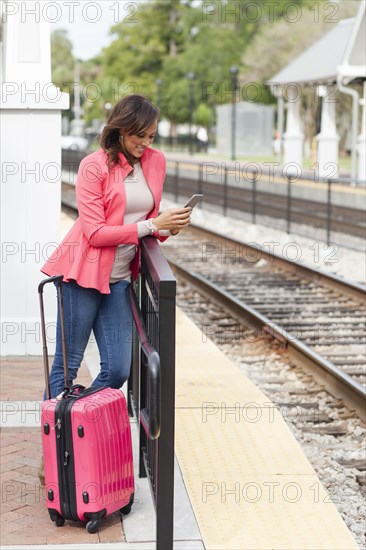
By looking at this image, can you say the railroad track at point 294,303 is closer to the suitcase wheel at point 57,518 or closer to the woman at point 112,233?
the woman at point 112,233

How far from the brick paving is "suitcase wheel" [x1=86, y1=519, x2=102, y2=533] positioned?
0.06 ft

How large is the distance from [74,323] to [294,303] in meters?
6.89

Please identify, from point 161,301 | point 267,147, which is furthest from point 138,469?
point 267,147

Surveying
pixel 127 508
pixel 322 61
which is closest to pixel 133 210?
pixel 127 508

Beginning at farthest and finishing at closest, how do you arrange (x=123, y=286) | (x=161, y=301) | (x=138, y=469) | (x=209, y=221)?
(x=209, y=221) → (x=138, y=469) → (x=123, y=286) → (x=161, y=301)

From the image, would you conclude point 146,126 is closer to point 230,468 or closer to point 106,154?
point 106,154

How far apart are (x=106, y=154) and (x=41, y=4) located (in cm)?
316

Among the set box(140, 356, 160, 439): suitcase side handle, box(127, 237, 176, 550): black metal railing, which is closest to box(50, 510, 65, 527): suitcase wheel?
box(127, 237, 176, 550): black metal railing

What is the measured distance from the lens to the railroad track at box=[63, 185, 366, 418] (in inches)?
316

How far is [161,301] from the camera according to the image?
3.69m

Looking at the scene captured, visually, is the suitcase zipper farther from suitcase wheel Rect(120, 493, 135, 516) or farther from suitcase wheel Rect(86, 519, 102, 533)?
suitcase wheel Rect(120, 493, 135, 516)

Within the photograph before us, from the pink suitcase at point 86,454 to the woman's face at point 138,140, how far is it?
68cm

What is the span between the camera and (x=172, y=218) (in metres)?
4.24

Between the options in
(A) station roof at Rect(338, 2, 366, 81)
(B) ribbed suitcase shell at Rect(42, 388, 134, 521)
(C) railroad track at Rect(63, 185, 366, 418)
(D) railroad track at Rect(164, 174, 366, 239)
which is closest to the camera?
(B) ribbed suitcase shell at Rect(42, 388, 134, 521)
